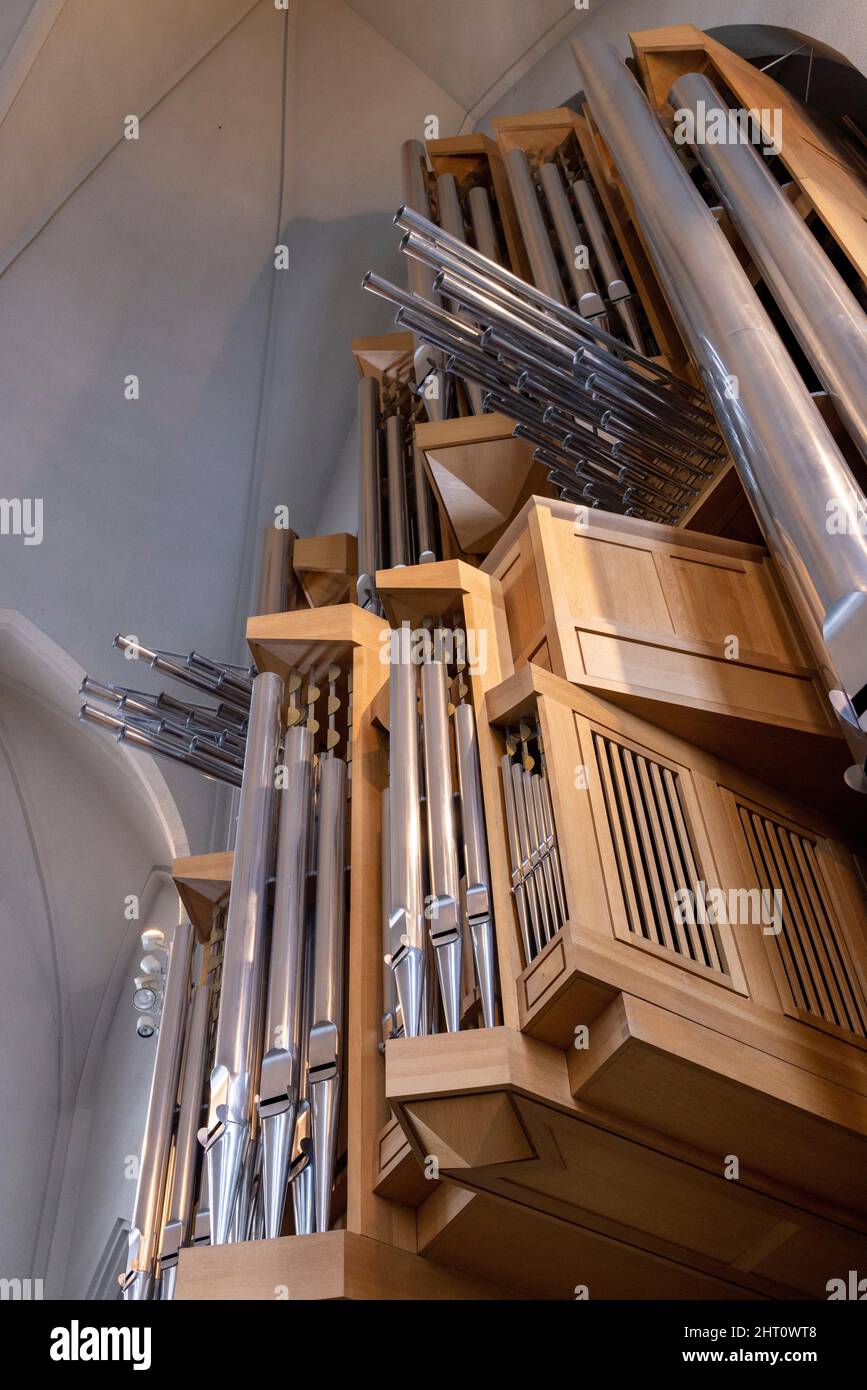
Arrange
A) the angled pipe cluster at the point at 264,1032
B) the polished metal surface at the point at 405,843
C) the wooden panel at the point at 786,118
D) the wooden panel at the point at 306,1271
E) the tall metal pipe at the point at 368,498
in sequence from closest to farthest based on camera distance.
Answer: the wooden panel at the point at 306,1271 → the polished metal surface at the point at 405,843 → the angled pipe cluster at the point at 264,1032 → the wooden panel at the point at 786,118 → the tall metal pipe at the point at 368,498

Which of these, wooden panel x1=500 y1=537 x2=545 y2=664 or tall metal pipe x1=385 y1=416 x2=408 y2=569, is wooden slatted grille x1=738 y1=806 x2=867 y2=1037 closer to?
wooden panel x1=500 y1=537 x2=545 y2=664

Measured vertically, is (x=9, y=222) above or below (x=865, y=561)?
above

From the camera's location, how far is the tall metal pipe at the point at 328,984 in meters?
4.29

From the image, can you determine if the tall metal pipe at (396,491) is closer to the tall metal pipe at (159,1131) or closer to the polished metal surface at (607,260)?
the polished metal surface at (607,260)

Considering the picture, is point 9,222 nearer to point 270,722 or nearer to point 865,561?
point 270,722

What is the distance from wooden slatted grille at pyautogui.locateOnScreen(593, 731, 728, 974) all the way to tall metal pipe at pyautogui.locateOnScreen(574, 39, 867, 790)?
1.99 feet

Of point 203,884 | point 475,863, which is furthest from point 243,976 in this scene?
point 203,884

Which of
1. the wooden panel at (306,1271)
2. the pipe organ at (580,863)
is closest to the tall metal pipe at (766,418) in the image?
the pipe organ at (580,863)

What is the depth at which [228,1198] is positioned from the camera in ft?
14.2

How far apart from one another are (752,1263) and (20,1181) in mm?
6309

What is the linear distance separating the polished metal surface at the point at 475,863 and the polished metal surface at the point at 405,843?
16 cm

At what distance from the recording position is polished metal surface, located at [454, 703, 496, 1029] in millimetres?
3949

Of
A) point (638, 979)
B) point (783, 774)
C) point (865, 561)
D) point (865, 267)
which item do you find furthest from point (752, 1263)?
point (865, 267)
